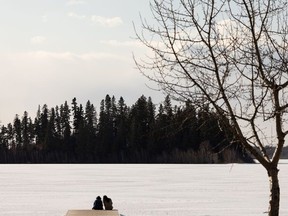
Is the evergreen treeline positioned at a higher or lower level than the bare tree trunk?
higher

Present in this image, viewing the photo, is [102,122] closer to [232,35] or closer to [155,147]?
[155,147]

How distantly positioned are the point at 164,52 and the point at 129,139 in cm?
10381

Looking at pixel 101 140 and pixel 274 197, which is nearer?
pixel 274 197

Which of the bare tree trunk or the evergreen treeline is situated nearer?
the bare tree trunk

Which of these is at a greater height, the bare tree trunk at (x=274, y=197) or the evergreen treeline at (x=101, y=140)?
the evergreen treeline at (x=101, y=140)

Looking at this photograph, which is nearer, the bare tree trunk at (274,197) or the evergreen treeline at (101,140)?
the bare tree trunk at (274,197)

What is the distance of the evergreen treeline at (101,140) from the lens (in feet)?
346

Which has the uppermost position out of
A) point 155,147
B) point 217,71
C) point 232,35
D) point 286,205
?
point 155,147

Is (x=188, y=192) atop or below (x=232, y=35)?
below

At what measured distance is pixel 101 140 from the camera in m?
116

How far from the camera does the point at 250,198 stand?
22750mm

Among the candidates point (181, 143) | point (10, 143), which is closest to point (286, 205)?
point (181, 143)

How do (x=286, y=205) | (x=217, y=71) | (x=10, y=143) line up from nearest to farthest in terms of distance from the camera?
(x=217, y=71)
(x=286, y=205)
(x=10, y=143)

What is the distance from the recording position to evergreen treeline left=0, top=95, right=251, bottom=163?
105312 mm
